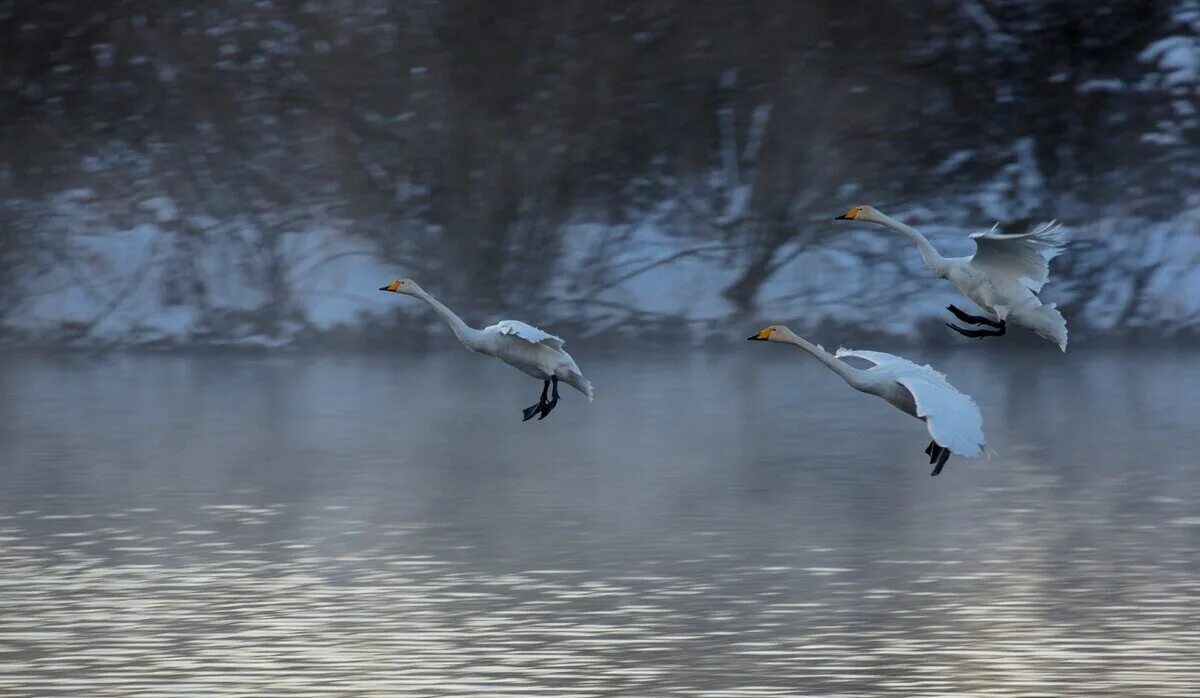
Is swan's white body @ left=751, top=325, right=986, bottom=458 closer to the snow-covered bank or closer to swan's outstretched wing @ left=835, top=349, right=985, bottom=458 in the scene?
swan's outstretched wing @ left=835, top=349, right=985, bottom=458

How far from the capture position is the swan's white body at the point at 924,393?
1445 cm

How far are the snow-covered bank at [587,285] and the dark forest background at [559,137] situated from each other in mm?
153

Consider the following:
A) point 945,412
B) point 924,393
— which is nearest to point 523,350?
point 924,393

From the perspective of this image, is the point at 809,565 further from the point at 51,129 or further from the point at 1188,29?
the point at 51,129

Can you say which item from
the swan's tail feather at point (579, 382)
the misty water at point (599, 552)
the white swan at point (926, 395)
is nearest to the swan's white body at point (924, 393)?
the white swan at point (926, 395)

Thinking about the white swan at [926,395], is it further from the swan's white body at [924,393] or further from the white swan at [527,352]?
the white swan at [527,352]

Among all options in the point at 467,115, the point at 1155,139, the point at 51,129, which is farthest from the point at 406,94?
the point at 1155,139

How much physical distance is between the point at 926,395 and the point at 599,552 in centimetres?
393

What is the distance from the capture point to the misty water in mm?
13938

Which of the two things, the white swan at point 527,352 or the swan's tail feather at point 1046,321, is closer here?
the swan's tail feather at point 1046,321

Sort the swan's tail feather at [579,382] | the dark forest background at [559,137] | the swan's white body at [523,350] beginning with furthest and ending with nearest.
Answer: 1. the dark forest background at [559,137]
2. the swan's tail feather at [579,382]
3. the swan's white body at [523,350]

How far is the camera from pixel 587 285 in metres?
63.4

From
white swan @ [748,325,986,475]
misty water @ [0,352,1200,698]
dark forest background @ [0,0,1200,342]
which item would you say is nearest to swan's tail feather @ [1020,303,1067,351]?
misty water @ [0,352,1200,698]

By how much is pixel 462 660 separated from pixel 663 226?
52560mm
